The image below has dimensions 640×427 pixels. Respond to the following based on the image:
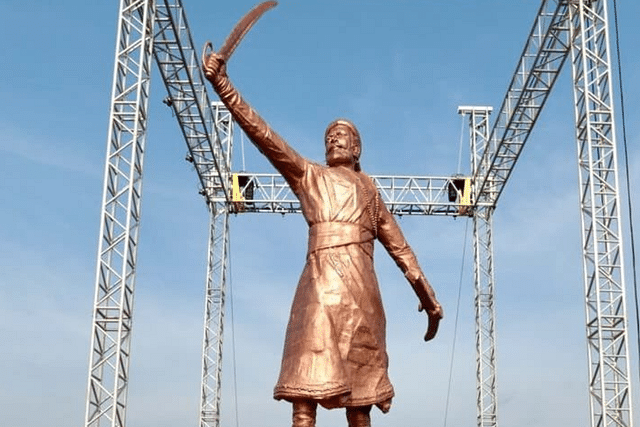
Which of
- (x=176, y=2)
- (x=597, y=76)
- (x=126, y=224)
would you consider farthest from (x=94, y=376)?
(x=597, y=76)

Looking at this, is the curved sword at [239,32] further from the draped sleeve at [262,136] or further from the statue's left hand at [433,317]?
the statue's left hand at [433,317]

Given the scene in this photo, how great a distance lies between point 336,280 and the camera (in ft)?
19.4

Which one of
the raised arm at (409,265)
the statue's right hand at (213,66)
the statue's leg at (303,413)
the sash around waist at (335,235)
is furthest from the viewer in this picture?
the raised arm at (409,265)

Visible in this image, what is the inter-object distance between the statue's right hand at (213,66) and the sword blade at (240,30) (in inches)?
1.9

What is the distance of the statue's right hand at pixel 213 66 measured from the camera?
19.0ft

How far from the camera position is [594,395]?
12.5m

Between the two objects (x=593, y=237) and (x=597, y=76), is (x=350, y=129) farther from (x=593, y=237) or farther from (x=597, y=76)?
(x=597, y=76)

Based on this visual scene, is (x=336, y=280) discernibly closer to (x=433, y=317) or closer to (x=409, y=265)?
(x=409, y=265)

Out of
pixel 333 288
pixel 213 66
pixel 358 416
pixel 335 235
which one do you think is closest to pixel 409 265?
pixel 335 235

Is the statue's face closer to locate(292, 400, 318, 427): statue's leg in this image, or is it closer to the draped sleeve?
the draped sleeve

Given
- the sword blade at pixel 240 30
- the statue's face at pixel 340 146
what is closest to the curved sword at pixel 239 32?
the sword blade at pixel 240 30

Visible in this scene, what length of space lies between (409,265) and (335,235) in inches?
25.0

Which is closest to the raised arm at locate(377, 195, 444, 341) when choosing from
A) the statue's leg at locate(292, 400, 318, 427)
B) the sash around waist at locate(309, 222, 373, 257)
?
the sash around waist at locate(309, 222, 373, 257)

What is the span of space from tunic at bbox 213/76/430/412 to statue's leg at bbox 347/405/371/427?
11 centimetres
